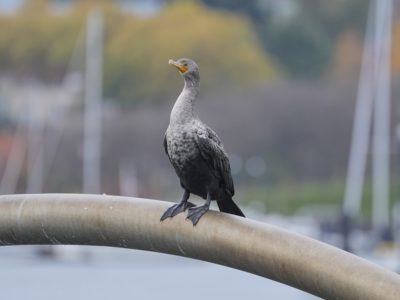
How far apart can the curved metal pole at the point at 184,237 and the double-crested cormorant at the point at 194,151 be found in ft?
3.52

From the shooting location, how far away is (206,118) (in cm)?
5800

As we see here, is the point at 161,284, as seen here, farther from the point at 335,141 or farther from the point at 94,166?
the point at 335,141

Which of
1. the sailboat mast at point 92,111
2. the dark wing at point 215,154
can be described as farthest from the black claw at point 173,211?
the sailboat mast at point 92,111

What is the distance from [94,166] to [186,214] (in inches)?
1942

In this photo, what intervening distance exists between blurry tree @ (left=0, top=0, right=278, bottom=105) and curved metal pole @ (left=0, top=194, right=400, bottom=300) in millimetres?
57894

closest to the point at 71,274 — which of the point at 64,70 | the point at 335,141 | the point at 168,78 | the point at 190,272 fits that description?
the point at 190,272

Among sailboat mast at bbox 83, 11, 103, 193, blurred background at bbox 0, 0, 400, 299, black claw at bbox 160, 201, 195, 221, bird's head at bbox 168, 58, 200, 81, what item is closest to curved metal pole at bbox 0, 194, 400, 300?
black claw at bbox 160, 201, 195, 221

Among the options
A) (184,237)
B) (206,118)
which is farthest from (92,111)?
(184,237)

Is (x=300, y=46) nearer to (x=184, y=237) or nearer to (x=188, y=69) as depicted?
(x=188, y=69)

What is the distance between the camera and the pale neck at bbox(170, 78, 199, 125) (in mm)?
6875

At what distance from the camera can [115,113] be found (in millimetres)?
67250

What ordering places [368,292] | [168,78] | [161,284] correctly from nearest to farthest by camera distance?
1. [368,292]
2. [161,284]
3. [168,78]

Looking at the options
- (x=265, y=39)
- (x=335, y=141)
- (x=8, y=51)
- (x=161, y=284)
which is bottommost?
(x=161, y=284)

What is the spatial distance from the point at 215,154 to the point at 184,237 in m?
1.68
